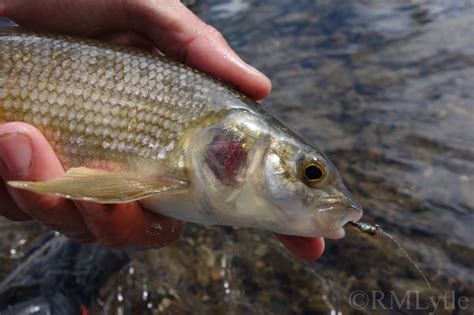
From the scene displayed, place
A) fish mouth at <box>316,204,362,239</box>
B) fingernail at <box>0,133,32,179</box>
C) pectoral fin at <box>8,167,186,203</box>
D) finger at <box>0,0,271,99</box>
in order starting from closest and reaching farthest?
1. pectoral fin at <box>8,167,186,203</box>
2. fish mouth at <box>316,204,362,239</box>
3. fingernail at <box>0,133,32,179</box>
4. finger at <box>0,0,271,99</box>

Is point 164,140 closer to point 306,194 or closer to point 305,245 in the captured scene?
point 306,194

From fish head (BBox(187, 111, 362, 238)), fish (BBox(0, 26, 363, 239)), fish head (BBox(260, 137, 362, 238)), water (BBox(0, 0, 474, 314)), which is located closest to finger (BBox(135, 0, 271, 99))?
fish (BBox(0, 26, 363, 239))

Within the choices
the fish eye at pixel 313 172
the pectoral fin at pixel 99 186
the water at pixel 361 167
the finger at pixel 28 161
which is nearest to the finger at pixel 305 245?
the fish eye at pixel 313 172

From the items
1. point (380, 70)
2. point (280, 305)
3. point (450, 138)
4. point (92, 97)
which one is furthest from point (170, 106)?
point (380, 70)

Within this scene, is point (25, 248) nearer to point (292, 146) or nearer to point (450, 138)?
point (292, 146)

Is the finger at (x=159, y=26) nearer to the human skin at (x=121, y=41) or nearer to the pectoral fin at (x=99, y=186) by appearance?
the human skin at (x=121, y=41)

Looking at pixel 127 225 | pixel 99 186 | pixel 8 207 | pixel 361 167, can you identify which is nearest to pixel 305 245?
pixel 127 225

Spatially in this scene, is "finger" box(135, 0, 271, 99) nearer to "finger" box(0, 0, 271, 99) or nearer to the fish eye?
"finger" box(0, 0, 271, 99)
